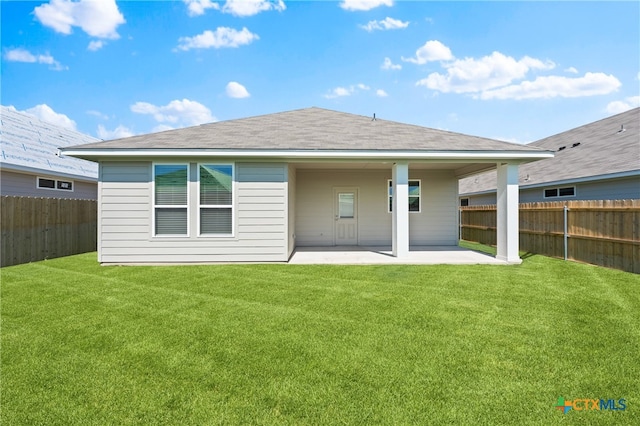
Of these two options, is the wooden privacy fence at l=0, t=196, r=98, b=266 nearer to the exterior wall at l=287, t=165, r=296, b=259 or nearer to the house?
the house

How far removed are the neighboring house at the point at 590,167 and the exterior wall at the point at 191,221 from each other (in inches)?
434

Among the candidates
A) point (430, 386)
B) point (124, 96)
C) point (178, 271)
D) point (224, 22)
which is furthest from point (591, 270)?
point (124, 96)

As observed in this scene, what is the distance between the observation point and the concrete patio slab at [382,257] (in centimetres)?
813

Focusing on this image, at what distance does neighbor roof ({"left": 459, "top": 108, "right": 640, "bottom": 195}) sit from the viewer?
10.7 metres

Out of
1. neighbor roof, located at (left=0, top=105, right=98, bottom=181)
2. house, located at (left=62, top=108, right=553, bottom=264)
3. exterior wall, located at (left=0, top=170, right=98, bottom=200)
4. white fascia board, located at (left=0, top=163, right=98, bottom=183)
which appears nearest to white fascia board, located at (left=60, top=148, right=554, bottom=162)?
house, located at (left=62, top=108, right=553, bottom=264)

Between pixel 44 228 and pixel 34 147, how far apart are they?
19.0 ft

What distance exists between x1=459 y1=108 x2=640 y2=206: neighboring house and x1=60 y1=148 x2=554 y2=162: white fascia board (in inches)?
184

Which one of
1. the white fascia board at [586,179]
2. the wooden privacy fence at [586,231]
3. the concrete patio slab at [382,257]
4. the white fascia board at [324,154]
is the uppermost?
the white fascia board at [324,154]

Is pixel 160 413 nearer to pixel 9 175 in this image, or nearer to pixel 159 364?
pixel 159 364

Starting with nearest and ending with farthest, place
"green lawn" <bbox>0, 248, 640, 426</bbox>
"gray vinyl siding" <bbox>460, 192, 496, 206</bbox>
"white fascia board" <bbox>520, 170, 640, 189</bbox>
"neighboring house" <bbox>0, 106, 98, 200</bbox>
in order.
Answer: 1. "green lawn" <bbox>0, 248, 640, 426</bbox>
2. "white fascia board" <bbox>520, 170, 640, 189</bbox>
3. "neighboring house" <bbox>0, 106, 98, 200</bbox>
4. "gray vinyl siding" <bbox>460, 192, 496, 206</bbox>

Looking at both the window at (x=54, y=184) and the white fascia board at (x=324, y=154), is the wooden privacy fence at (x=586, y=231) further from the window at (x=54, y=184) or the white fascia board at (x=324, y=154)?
the window at (x=54, y=184)

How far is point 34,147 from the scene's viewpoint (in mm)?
12562

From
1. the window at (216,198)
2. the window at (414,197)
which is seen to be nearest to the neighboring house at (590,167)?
the window at (414,197)

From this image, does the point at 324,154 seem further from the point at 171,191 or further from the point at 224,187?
the point at 171,191
